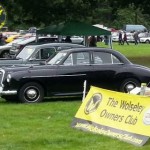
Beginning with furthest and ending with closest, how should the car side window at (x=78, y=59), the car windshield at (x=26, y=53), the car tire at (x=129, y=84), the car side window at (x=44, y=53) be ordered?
1. the car windshield at (x=26, y=53)
2. the car side window at (x=44, y=53)
3. the car tire at (x=129, y=84)
4. the car side window at (x=78, y=59)

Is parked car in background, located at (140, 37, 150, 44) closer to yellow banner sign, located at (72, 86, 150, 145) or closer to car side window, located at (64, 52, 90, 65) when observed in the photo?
car side window, located at (64, 52, 90, 65)

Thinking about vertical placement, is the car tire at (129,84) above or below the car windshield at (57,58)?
below

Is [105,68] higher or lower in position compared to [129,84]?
higher

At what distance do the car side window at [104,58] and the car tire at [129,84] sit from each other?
0.63 meters

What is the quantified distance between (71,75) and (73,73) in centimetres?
9

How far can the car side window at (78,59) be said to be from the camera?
50.2 ft

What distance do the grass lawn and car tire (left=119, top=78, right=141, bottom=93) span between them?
2139 mm

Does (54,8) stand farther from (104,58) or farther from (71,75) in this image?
(71,75)

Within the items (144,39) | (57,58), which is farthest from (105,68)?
(144,39)

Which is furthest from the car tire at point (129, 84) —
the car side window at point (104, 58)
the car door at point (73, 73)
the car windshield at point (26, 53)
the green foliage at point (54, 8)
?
the green foliage at point (54, 8)

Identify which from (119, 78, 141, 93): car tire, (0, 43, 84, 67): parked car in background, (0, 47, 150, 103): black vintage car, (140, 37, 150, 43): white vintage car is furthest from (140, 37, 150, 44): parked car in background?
(119, 78, 141, 93): car tire

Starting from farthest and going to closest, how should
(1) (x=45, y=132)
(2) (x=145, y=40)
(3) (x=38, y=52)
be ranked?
(2) (x=145, y=40) < (3) (x=38, y=52) < (1) (x=45, y=132)

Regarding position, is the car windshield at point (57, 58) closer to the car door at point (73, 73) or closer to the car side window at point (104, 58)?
the car door at point (73, 73)

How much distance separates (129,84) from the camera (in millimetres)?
15695
